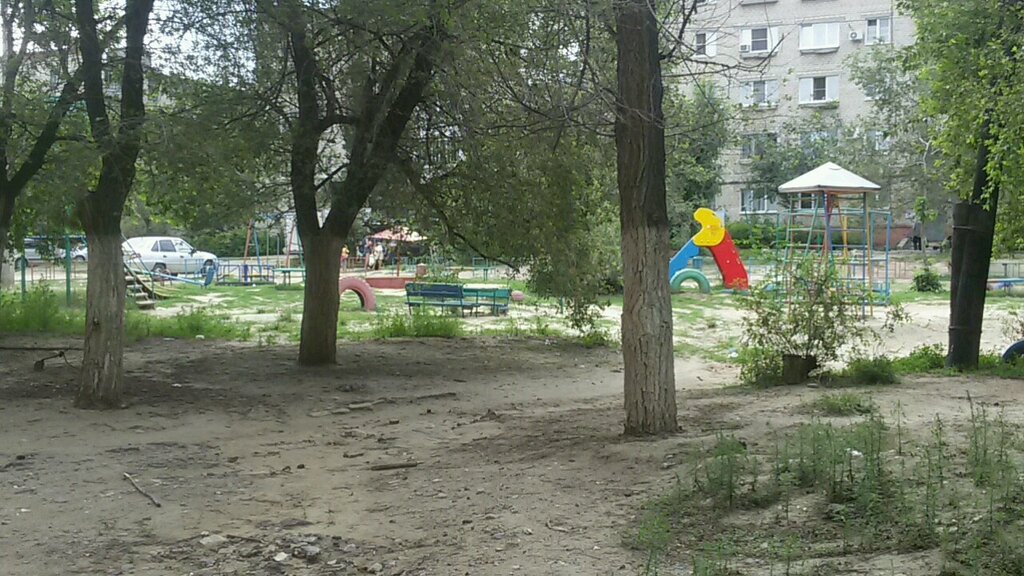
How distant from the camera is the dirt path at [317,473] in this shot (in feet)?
19.4

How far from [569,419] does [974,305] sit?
683cm

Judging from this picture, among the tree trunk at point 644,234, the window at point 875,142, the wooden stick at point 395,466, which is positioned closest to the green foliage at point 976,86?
the tree trunk at point 644,234

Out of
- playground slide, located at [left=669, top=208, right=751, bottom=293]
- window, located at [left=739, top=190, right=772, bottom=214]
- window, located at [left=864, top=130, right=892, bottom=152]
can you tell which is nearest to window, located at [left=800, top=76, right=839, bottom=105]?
window, located at [left=739, top=190, right=772, bottom=214]

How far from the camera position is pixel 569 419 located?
34.4ft

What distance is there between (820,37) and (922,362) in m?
44.4

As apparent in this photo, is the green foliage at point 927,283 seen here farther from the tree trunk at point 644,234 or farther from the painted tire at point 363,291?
the tree trunk at point 644,234

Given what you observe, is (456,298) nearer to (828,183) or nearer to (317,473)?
(828,183)

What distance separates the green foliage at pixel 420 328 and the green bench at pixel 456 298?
2.87 m

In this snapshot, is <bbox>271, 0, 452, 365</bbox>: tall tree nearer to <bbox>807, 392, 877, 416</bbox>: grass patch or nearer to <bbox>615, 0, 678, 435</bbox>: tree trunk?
<bbox>615, 0, 678, 435</bbox>: tree trunk

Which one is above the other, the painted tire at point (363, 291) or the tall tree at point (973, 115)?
the tall tree at point (973, 115)

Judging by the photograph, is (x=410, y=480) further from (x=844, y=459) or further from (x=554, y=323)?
(x=554, y=323)

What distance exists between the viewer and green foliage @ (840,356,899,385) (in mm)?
→ 12156

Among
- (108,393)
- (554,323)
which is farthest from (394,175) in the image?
(554,323)

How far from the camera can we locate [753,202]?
55.0 meters
